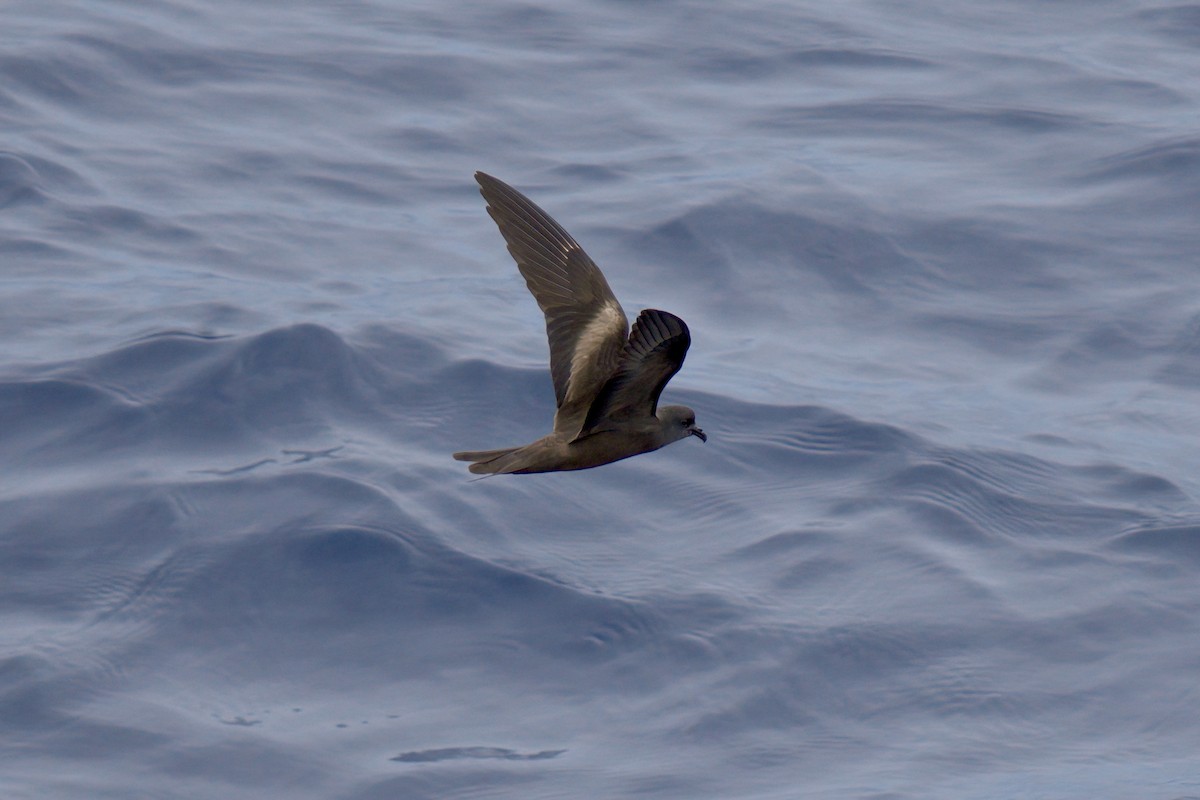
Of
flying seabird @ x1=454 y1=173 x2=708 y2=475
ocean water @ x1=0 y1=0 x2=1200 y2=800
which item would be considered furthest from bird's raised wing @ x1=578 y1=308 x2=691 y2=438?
ocean water @ x1=0 y1=0 x2=1200 y2=800

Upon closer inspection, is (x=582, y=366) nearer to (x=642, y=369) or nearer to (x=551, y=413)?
(x=642, y=369)

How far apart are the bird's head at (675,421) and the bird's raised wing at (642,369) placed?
3.3 inches

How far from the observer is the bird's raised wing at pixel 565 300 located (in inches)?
271

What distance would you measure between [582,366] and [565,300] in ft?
1.29

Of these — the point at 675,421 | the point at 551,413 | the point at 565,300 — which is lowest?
the point at 675,421

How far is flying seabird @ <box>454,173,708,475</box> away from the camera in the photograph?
6637mm

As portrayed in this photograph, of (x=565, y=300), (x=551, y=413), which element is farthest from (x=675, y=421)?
→ (x=551, y=413)

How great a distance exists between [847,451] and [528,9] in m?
7.88

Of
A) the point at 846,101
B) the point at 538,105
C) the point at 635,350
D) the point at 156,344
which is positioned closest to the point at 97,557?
the point at 156,344

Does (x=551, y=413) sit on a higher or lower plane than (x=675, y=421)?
higher

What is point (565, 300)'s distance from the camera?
282 inches

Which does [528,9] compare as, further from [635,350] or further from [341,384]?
[635,350]

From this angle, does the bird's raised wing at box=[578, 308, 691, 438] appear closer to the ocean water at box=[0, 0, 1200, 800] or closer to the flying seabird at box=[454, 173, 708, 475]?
the flying seabird at box=[454, 173, 708, 475]

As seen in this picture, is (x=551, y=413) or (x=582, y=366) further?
(x=551, y=413)
